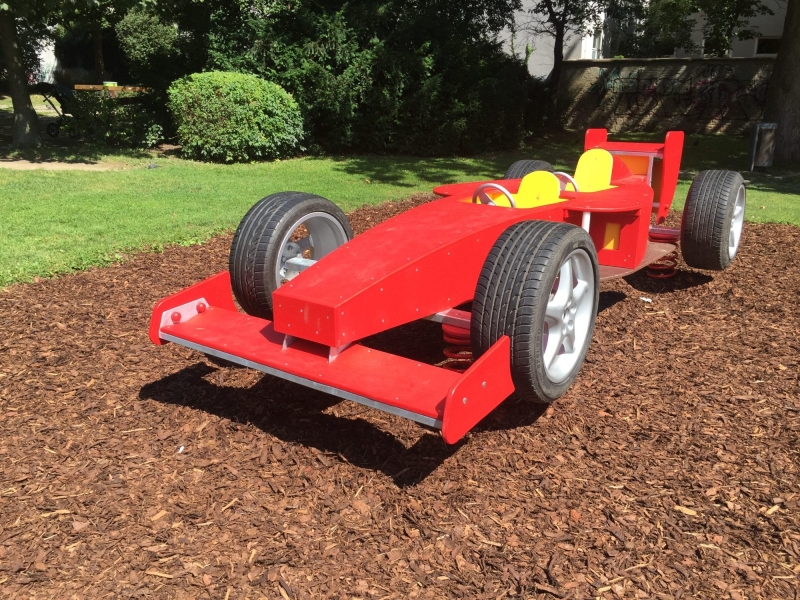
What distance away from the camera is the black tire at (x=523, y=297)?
344 centimetres

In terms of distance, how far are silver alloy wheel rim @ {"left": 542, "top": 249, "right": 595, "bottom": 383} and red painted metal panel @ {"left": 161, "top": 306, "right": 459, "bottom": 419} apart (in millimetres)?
821

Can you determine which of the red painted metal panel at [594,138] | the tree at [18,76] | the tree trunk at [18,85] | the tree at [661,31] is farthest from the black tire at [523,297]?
the tree at [661,31]

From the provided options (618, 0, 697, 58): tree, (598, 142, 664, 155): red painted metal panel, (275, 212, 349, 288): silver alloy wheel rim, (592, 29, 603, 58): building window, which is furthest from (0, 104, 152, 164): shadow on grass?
(592, 29, 603, 58): building window

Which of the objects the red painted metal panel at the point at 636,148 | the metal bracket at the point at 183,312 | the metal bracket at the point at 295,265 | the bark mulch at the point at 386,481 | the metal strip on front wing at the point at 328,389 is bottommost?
the bark mulch at the point at 386,481

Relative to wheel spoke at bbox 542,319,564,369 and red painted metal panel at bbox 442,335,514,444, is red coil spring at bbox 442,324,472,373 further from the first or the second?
red painted metal panel at bbox 442,335,514,444

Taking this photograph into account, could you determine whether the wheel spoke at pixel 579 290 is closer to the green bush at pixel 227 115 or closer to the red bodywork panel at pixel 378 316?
the red bodywork panel at pixel 378 316

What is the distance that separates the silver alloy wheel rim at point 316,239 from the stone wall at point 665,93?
20414mm

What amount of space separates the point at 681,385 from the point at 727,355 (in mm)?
701

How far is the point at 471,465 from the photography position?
143 inches

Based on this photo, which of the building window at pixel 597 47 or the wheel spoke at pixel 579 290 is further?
the building window at pixel 597 47

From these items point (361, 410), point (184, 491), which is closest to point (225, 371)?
point (361, 410)

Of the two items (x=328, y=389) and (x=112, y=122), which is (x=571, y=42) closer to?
(x=112, y=122)

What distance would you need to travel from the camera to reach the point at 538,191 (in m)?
5.07

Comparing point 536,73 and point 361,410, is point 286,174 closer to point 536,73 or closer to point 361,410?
point 361,410
